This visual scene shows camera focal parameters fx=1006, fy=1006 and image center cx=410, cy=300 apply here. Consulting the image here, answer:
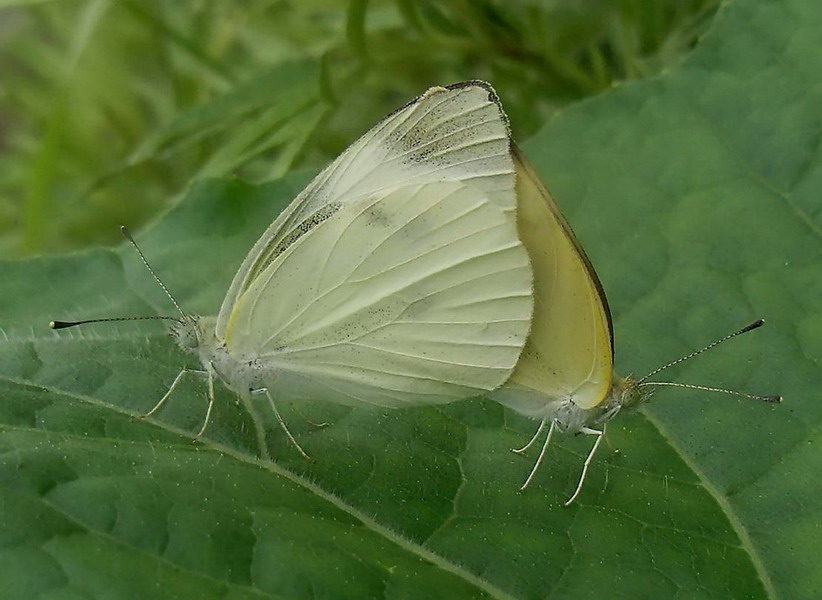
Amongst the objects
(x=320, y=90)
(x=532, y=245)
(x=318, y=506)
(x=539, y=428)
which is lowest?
(x=539, y=428)

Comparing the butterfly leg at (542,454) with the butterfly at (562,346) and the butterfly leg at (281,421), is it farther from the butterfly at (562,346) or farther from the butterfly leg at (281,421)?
the butterfly leg at (281,421)

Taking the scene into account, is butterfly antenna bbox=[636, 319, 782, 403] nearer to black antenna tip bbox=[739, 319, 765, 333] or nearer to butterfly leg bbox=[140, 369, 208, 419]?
black antenna tip bbox=[739, 319, 765, 333]

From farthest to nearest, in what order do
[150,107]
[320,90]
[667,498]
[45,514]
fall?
1. [150,107]
2. [320,90]
3. [667,498]
4. [45,514]

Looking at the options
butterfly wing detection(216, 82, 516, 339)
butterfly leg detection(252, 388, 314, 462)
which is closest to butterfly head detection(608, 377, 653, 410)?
butterfly wing detection(216, 82, 516, 339)

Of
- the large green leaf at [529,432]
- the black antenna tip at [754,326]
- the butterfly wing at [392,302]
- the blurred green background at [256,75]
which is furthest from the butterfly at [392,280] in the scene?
the blurred green background at [256,75]

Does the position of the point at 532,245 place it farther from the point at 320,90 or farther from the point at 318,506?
the point at 320,90

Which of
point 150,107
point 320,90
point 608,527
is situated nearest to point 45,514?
point 608,527

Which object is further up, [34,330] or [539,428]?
[34,330]
